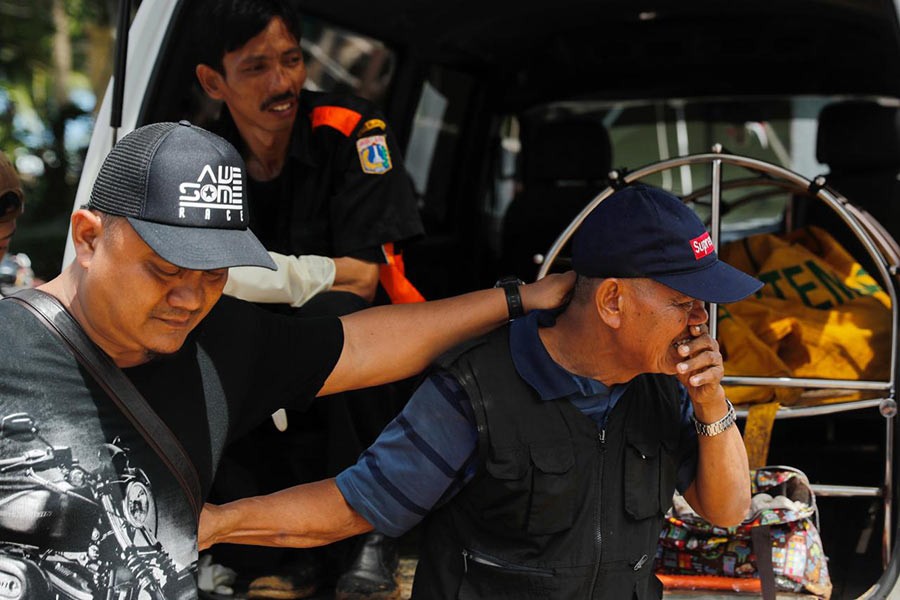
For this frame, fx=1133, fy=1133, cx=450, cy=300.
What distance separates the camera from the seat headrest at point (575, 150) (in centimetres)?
434

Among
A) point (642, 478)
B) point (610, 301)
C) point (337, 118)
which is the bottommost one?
point (642, 478)

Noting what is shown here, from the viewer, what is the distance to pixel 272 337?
1.89m

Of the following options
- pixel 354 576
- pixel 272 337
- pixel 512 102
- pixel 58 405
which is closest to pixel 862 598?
pixel 354 576

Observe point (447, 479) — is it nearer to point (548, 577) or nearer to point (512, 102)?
point (548, 577)

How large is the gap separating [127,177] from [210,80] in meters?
1.46

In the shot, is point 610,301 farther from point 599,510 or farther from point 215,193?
point 215,193

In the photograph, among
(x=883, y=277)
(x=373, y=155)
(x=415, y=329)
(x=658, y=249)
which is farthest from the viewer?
(x=373, y=155)

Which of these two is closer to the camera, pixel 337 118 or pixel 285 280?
pixel 285 280

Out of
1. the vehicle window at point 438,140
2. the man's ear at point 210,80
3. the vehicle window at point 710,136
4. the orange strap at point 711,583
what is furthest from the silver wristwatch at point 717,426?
the vehicle window at point 438,140

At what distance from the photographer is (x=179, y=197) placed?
1.57 metres

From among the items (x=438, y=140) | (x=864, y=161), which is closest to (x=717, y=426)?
(x=864, y=161)

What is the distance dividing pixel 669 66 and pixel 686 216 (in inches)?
103

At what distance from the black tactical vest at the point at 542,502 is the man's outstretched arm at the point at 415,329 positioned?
11cm

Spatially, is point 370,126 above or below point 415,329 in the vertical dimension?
above
